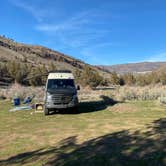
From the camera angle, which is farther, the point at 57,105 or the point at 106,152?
the point at 57,105

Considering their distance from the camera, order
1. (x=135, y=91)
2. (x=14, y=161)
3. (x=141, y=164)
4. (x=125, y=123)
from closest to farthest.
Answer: (x=141, y=164), (x=14, y=161), (x=125, y=123), (x=135, y=91)

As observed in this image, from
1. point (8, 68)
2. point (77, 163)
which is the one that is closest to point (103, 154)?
point (77, 163)

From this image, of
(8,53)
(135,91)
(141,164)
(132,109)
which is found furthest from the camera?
(8,53)

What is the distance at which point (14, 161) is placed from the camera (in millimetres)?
7227

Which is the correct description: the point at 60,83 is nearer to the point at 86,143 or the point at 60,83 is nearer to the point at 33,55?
the point at 86,143

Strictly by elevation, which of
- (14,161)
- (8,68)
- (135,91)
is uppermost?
(8,68)

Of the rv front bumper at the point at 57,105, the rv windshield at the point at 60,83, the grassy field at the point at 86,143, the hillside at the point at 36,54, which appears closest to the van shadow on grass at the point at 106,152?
the grassy field at the point at 86,143

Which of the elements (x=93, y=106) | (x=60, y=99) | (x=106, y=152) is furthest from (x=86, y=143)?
(x=93, y=106)

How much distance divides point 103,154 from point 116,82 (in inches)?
2649

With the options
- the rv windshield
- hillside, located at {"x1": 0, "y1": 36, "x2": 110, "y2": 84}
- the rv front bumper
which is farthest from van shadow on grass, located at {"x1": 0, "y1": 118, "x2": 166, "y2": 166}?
hillside, located at {"x1": 0, "y1": 36, "x2": 110, "y2": 84}

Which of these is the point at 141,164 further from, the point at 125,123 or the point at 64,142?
the point at 125,123

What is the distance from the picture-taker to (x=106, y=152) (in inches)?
296

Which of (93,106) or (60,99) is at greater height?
(60,99)

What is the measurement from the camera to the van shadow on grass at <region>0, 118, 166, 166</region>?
22.2 ft
